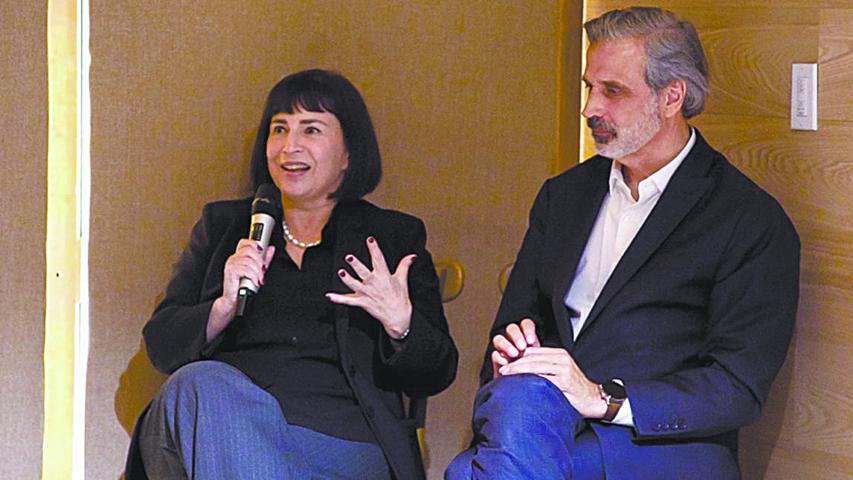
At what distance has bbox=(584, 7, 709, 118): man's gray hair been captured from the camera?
2576 mm

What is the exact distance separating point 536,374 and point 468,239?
1.12 meters

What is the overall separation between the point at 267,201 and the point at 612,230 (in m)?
0.70

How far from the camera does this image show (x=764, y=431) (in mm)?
2715

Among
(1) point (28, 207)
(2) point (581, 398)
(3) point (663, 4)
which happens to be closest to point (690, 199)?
(2) point (581, 398)

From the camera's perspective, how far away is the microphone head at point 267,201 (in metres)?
2.68

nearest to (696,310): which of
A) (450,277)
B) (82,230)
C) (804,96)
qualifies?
(804,96)

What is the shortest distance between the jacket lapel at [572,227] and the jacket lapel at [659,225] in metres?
0.08

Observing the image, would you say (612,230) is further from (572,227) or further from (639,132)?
(639,132)

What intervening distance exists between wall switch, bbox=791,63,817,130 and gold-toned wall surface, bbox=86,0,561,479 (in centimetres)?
93

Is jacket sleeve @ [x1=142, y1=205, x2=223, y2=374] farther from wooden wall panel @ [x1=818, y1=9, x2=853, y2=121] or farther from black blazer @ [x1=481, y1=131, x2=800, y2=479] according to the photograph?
wooden wall panel @ [x1=818, y1=9, x2=853, y2=121]

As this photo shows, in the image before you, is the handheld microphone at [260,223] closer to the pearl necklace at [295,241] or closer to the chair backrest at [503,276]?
the pearl necklace at [295,241]

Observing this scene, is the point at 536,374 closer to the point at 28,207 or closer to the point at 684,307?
the point at 684,307

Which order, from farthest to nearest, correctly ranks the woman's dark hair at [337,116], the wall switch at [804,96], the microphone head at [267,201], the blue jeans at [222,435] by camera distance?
the woman's dark hair at [337,116], the microphone head at [267,201], the wall switch at [804,96], the blue jeans at [222,435]

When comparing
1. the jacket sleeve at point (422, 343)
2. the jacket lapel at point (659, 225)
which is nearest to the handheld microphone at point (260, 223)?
the jacket sleeve at point (422, 343)
